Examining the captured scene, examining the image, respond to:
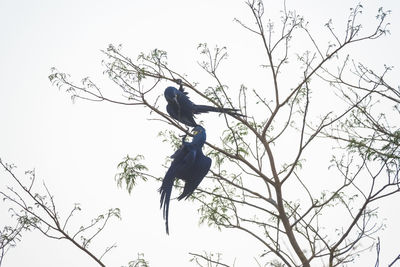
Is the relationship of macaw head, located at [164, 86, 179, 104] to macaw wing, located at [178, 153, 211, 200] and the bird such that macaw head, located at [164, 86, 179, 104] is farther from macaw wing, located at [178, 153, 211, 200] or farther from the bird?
macaw wing, located at [178, 153, 211, 200]

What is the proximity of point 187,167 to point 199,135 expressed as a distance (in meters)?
0.23

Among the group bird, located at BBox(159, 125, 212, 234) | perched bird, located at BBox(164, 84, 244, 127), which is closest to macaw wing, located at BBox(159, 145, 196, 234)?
bird, located at BBox(159, 125, 212, 234)

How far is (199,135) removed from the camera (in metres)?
2.39

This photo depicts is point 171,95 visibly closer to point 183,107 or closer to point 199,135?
point 183,107

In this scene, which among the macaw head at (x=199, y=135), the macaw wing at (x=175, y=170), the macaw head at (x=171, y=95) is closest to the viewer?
the macaw wing at (x=175, y=170)

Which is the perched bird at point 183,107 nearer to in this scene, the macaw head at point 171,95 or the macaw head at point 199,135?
the macaw head at point 171,95

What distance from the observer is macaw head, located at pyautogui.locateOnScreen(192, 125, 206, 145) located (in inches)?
93.0

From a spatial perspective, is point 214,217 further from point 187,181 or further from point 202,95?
point 187,181

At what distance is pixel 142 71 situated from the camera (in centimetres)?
401

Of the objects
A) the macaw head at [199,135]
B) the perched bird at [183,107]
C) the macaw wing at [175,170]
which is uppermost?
the perched bird at [183,107]

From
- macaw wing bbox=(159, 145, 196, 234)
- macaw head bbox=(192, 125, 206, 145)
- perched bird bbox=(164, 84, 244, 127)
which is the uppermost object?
perched bird bbox=(164, 84, 244, 127)

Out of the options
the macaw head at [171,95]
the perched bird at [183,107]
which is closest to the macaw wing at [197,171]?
the perched bird at [183,107]

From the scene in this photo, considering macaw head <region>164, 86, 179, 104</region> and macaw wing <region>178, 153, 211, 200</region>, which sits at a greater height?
macaw head <region>164, 86, 179, 104</region>

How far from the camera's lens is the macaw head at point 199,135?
236 centimetres
